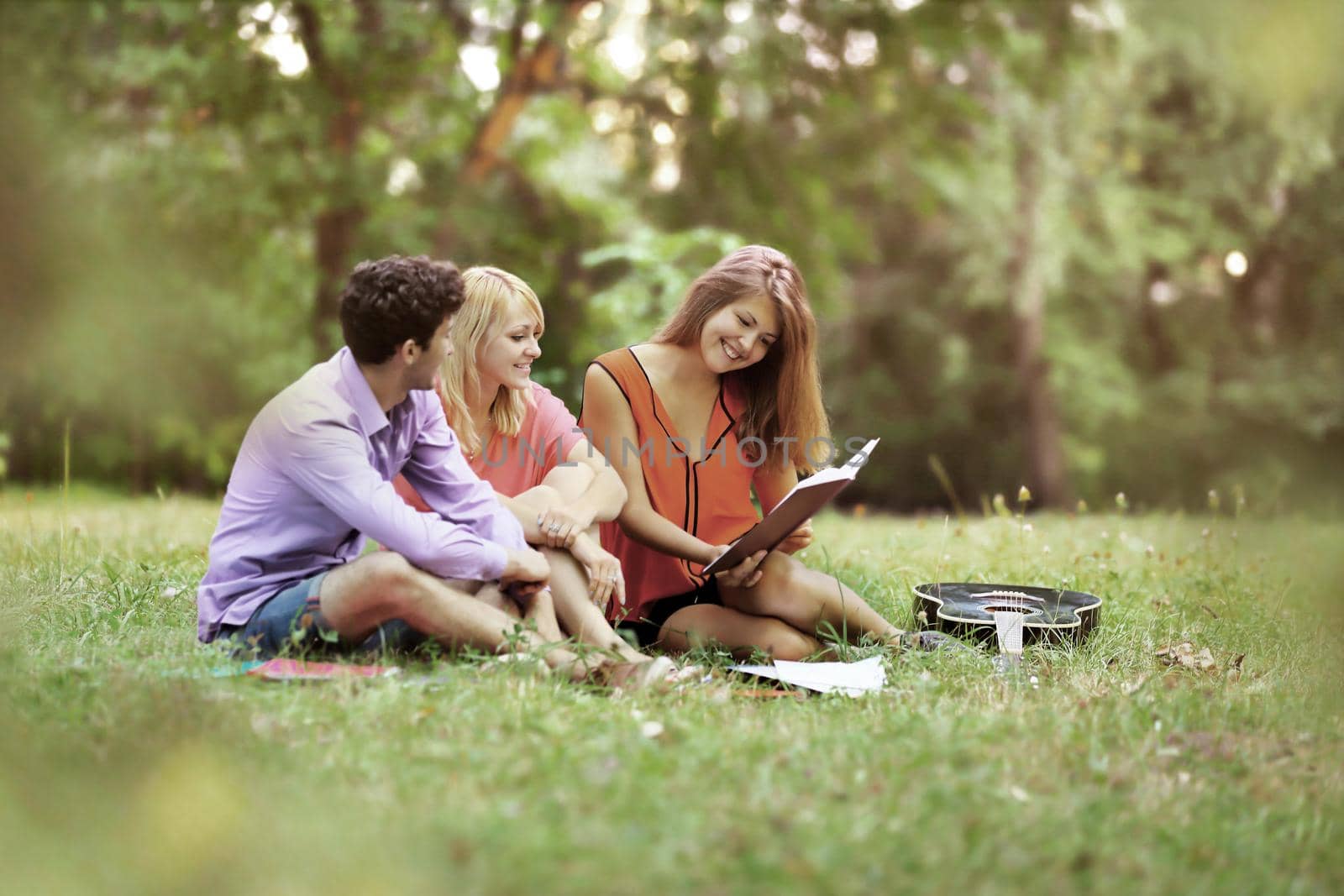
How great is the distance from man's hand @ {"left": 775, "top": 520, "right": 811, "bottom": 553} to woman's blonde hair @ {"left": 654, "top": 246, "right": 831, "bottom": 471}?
33 centimetres

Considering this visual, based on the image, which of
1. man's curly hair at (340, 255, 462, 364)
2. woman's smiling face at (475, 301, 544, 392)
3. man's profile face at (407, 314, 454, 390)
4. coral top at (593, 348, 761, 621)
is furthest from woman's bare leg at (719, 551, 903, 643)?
man's curly hair at (340, 255, 462, 364)

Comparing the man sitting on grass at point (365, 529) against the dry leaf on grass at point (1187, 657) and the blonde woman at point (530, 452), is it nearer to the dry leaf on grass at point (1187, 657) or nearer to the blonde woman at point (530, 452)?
the blonde woman at point (530, 452)

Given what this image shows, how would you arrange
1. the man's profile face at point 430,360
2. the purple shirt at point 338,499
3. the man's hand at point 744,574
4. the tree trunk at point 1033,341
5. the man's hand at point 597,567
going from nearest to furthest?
the purple shirt at point 338,499, the man's profile face at point 430,360, the man's hand at point 597,567, the man's hand at point 744,574, the tree trunk at point 1033,341

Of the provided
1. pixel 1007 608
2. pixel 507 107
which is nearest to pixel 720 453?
pixel 1007 608

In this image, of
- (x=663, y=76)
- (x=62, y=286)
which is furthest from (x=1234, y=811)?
(x=663, y=76)

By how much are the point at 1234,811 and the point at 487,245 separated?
855 centimetres

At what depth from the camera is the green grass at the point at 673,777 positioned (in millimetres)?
1850

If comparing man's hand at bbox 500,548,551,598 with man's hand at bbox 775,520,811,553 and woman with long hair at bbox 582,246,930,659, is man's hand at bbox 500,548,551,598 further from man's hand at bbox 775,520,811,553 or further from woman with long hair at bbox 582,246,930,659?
man's hand at bbox 775,520,811,553

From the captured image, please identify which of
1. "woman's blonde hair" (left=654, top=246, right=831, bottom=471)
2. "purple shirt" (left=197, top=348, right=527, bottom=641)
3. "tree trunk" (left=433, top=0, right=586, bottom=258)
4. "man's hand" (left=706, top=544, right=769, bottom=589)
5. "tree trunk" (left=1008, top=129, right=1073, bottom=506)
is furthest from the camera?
"tree trunk" (left=1008, top=129, right=1073, bottom=506)

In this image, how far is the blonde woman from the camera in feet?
10.8

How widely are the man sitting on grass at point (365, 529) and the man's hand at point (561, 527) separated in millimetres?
119

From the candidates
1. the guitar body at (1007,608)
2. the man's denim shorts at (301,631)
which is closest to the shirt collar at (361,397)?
the man's denim shorts at (301,631)

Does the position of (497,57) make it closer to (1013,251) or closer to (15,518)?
(15,518)

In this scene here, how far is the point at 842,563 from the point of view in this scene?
488 centimetres
